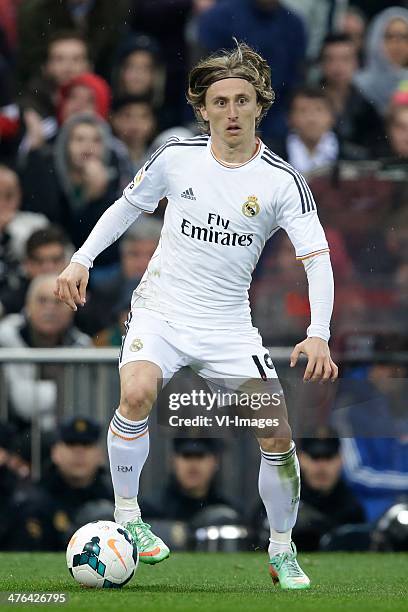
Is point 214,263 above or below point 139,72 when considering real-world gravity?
below

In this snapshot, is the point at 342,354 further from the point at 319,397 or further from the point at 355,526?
the point at 355,526

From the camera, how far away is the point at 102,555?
22.3 ft

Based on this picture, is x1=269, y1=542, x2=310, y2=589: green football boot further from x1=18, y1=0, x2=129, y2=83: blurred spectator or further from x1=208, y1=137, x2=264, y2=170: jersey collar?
x1=18, y1=0, x2=129, y2=83: blurred spectator

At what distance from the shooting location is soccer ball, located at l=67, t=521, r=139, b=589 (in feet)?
22.4

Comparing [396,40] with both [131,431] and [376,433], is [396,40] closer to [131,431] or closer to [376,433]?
[376,433]

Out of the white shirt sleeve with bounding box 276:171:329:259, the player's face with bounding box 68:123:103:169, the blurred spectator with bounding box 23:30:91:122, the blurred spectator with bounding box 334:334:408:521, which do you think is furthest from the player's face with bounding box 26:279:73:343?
the white shirt sleeve with bounding box 276:171:329:259

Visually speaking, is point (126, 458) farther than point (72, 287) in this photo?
Yes

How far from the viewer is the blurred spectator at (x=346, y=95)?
13562mm

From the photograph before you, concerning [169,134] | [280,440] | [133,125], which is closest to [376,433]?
[280,440]

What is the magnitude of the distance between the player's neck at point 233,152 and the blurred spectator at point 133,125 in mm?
5794

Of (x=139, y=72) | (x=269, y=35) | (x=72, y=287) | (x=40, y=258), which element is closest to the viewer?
(x=72, y=287)

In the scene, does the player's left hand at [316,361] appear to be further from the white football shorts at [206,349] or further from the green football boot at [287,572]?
the green football boot at [287,572]

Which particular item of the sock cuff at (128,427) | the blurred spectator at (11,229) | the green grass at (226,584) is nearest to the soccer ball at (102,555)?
the green grass at (226,584)

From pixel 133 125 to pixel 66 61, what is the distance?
3.12ft
